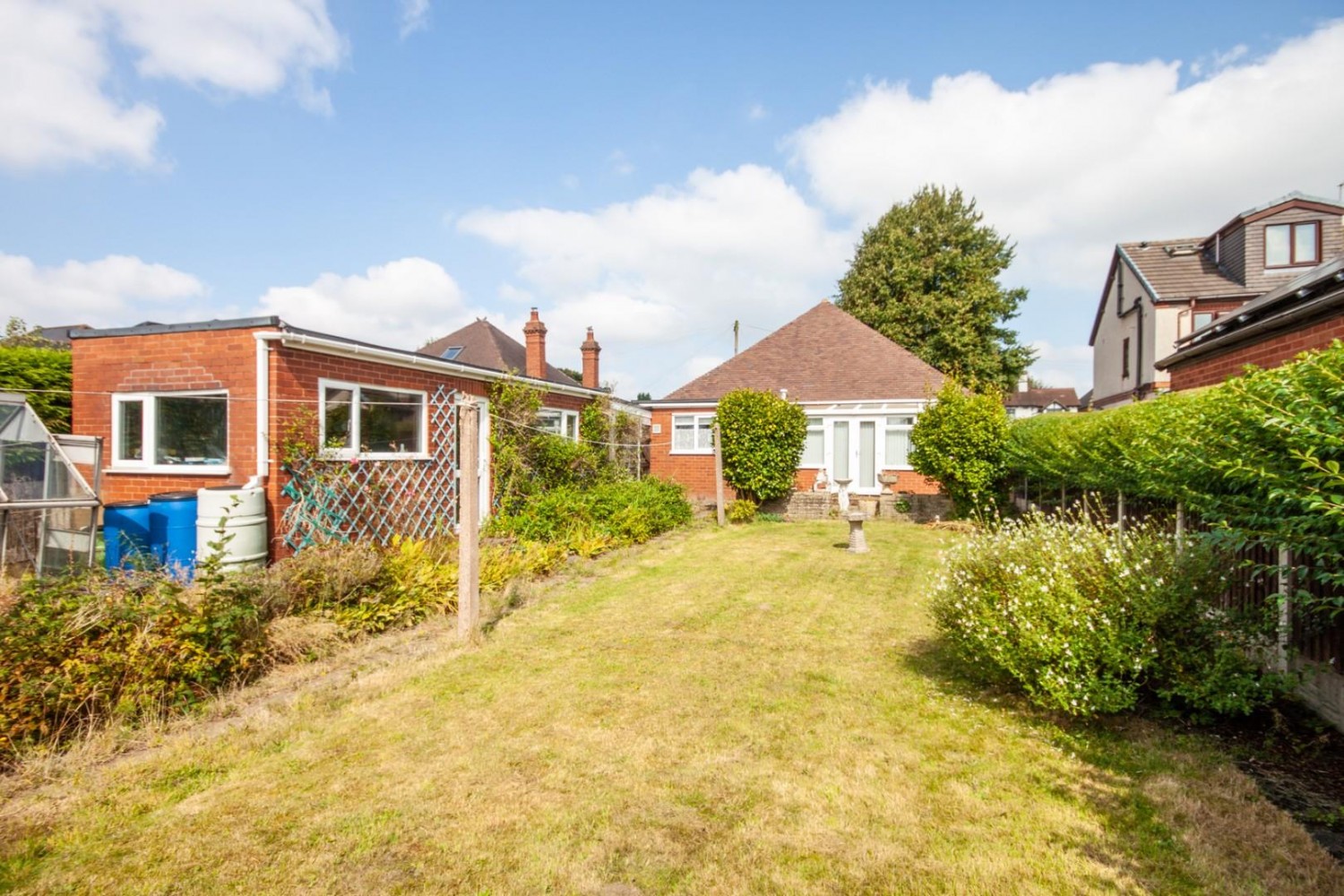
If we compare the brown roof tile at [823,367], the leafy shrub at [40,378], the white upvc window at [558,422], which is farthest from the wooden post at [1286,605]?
the leafy shrub at [40,378]

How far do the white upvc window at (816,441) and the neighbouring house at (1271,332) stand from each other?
10237 mm

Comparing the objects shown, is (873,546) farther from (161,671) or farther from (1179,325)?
(1179,325)

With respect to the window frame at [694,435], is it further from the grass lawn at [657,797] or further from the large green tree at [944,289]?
the large green tree at [944,289]

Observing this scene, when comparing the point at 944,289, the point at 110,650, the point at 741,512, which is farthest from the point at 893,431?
the point at 110,650

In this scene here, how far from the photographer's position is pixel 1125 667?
4059 millimetres

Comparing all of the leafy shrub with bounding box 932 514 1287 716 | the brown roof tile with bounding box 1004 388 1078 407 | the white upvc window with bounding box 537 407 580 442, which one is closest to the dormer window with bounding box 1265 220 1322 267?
the white upvc window with bounding box 537 407 580 442

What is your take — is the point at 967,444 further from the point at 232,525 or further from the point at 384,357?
the point at 232,525

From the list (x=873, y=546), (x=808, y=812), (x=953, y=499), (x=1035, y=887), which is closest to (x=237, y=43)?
(x=808, y=812)

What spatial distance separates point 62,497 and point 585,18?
950 centimetres

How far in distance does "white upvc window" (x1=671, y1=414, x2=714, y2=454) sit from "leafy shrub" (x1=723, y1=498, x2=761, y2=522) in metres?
3.43

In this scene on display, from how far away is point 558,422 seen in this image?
1467 centimetres

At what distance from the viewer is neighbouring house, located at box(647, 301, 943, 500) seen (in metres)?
17.9

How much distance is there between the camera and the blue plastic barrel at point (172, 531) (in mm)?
7223

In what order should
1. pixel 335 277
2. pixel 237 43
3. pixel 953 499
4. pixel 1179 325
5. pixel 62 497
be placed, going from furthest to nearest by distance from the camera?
pixel 335 277 → pixel 1179 325 → pixel 953 499 → pixel 237 43 → pixel 62 497
